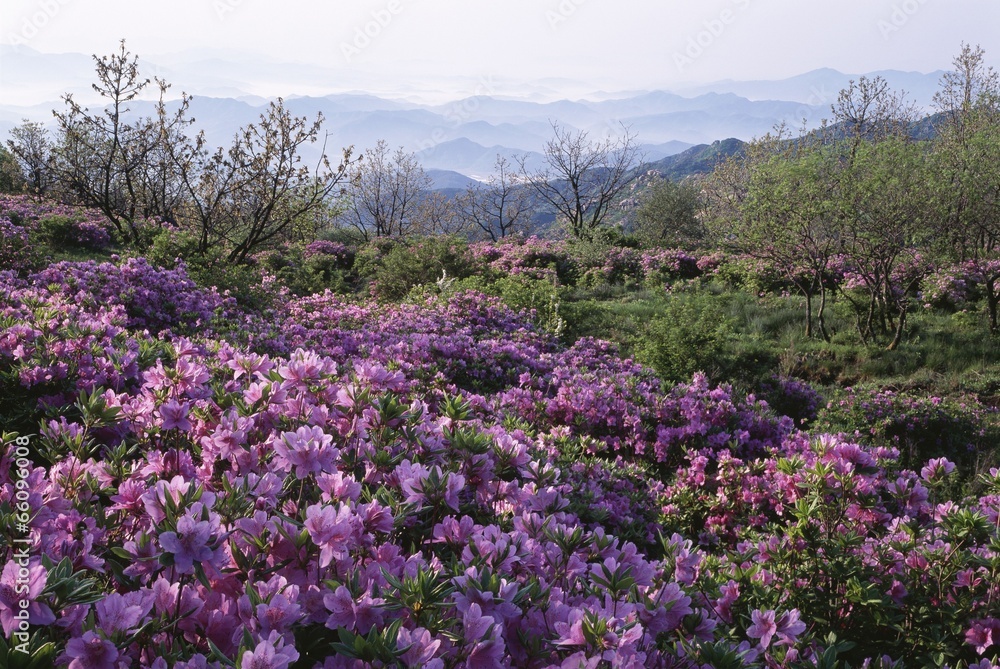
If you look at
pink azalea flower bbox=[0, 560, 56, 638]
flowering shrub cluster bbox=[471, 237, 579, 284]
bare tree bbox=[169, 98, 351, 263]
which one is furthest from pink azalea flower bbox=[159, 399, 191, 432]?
flowering shrub cluster bbox=[471, 237, 579, 284]

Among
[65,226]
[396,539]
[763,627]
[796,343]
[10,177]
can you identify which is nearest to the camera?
[763,627]

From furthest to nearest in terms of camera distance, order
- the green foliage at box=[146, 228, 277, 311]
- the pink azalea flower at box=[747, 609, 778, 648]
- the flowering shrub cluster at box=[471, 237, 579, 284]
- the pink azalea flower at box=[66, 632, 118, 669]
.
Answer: the flowering shrub cluster at box=[471, 237, 579, 284]
the green foliage at box=[146, 228, 277, 311]
the pink azalea flower at box=[747, 609, 778, 648]
the pink azalea flower at box=[66, 632, 118, 669]

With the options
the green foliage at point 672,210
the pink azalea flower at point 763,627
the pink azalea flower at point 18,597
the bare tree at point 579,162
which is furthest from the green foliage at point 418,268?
the green foliage at point 672,210

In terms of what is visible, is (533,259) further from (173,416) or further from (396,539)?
(396,539)

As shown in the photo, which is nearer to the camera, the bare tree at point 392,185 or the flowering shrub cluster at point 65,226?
the flowering shrub cluster at point 65,226

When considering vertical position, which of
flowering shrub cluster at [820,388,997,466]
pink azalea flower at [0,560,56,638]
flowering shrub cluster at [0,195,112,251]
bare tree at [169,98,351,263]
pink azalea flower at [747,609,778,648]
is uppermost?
bare tree at [169,98,351,263]

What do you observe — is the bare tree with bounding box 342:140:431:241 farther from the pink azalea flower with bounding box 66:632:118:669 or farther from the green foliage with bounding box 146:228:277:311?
the pink azalea flower with bounding box 66:632:118:669

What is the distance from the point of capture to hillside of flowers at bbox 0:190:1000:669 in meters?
1.30

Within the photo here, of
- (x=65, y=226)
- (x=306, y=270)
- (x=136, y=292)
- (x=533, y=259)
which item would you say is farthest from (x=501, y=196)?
(x=136, y=292)

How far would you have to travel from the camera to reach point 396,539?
1902mm

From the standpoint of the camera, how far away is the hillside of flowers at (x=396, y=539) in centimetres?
130

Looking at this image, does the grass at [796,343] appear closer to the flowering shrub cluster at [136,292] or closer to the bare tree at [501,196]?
the flowering shrub cluster at [136,292]

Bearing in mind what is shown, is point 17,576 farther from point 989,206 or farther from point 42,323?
point 989,206

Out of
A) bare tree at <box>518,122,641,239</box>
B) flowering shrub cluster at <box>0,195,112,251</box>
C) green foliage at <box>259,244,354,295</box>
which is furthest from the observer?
bare tree at <box>518,122,641,239</box>
